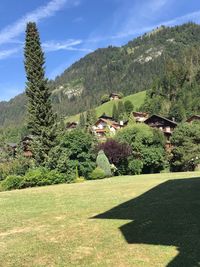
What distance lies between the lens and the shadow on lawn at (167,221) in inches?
382

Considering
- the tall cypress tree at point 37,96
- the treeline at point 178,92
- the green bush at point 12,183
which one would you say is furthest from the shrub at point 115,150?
the treeline at point 178,92

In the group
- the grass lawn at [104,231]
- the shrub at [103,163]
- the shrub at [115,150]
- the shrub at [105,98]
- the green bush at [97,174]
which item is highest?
the shrub at [105,98]

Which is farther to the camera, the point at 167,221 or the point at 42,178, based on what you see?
the point at 42,178

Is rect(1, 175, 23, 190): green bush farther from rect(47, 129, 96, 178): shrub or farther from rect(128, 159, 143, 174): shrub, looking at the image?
rect(128, 159, 143, 174): shrub

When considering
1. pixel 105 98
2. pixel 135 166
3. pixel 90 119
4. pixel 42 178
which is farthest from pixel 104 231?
pixel 105 98

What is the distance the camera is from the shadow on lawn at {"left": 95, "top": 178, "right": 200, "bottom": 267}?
9.70m

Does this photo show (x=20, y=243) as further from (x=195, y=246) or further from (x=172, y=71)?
(x=172, y=71)

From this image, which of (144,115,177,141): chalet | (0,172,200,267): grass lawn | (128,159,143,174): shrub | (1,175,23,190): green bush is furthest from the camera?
(144,115,177,141): chalet

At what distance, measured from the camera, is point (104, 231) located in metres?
11.8

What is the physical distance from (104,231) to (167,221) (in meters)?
2.22

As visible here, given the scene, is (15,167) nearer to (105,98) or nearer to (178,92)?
(178,92)

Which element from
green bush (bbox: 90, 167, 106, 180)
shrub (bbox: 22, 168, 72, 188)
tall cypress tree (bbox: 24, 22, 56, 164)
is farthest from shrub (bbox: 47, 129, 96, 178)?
shrub (bbox: 22, 168, 72, 188)

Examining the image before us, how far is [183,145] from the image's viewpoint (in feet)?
171

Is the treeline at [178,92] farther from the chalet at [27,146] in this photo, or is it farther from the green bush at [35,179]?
the green bush at [35,179]
